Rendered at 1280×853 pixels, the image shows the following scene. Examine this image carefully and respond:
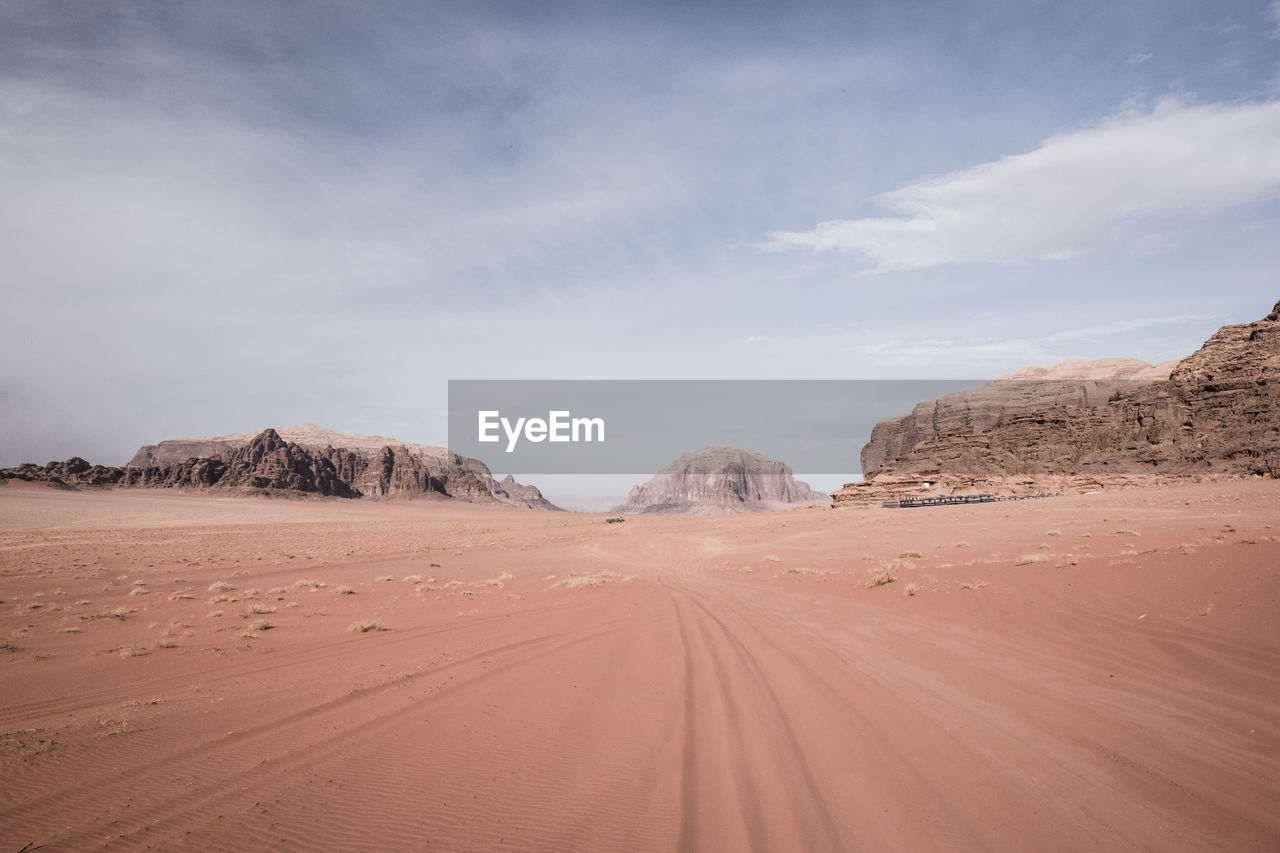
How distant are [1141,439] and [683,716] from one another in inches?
2579

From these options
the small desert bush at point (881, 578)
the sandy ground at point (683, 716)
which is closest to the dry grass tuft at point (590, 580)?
the sandy ground at point (683, 716)

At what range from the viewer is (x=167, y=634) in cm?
1048

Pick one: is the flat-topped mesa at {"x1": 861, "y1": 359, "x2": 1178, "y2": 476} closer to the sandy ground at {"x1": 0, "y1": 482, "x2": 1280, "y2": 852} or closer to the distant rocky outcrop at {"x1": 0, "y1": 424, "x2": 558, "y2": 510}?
the sandy ground at {"x1": 0, "y1": 482, "x2": 1280, "y2": 852}

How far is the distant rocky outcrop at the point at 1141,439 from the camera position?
46250mm

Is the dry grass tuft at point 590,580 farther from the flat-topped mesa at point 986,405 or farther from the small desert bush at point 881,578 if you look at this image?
the flat-topped mesa at point 986,405

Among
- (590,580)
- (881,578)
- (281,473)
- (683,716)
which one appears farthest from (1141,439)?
(281,473)

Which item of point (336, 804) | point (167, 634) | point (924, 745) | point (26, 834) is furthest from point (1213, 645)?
point (167, 634)

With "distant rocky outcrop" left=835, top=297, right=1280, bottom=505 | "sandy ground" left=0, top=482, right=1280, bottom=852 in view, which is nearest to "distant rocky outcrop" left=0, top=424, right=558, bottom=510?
"distant rocky outcrop" left=835, top=297, right=1280, bottom=505

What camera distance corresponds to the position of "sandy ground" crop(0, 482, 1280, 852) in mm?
4137

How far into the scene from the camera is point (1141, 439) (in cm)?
5469

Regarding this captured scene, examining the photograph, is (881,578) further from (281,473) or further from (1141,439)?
(281,473)

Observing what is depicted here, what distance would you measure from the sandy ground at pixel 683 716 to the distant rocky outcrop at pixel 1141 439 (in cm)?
4405

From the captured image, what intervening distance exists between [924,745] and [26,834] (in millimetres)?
6591

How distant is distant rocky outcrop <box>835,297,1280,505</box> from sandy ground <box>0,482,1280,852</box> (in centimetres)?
4405
